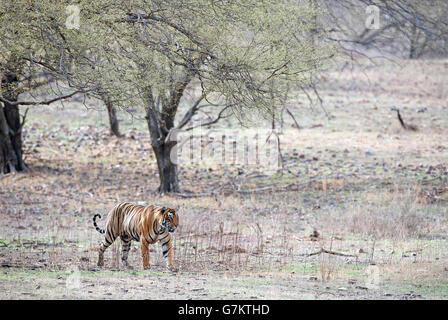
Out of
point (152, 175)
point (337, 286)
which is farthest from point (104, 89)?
point (152, 175)

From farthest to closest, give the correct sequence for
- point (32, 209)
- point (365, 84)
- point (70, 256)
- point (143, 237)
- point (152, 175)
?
point (365, 84) < point (152, 175) < point (32, 209) < point (70, 256) < point (143, 237)

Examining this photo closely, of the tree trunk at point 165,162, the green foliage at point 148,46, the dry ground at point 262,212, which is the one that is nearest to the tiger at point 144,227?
the dry ground at point 262,212

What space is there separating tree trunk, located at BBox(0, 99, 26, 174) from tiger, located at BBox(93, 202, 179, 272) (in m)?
10.1

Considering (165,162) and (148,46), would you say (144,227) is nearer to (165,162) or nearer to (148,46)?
(148,46)

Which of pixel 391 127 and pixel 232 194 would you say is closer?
pixel 232 194

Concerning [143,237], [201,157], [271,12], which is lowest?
[143,237]

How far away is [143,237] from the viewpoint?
29.3 ft

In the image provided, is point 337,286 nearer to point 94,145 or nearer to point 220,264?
point 220,264

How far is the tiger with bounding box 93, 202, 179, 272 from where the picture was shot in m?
8.80

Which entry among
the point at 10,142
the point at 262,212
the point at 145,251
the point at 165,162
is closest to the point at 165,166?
the point at 165,162

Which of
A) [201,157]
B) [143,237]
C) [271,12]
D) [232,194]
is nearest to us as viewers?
[143,237]

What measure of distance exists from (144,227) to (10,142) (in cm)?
1074

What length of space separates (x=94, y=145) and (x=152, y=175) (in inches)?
160

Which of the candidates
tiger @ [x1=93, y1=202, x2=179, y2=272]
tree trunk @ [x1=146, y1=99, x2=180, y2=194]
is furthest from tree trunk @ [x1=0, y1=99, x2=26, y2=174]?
tiger @ [x1=93, y1=202, x2=179, y2=272]
